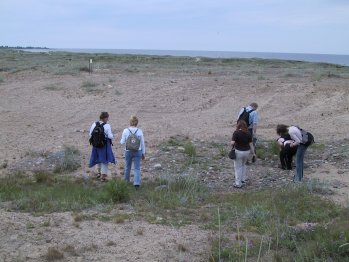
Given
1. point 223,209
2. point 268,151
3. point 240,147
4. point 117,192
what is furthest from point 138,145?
point 268,151

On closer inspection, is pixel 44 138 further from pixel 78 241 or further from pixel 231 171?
pixel 78 241

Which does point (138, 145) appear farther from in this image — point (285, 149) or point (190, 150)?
point (285, 149)

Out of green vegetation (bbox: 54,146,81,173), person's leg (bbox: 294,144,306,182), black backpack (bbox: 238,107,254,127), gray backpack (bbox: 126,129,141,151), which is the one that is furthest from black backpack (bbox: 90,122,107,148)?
person's leg (bbox: 294,144,306,182)

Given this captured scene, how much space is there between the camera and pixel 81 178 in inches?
428

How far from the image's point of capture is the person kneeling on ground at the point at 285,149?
11.0 metres

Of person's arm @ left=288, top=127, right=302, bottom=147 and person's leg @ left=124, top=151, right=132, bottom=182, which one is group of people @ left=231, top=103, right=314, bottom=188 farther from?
person's leg @ left=124, top=151, right=132, bottom=182

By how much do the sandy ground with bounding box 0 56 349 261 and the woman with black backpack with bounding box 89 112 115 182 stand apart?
114 centimetres

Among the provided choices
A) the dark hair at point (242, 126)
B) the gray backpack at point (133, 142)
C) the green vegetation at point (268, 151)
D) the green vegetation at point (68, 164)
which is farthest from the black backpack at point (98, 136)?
the green vegetation at point (268, 151)

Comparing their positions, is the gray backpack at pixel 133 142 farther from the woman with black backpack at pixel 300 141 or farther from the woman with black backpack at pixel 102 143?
the woman with black backpack at pixel 300 141

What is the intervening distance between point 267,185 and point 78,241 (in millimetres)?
4978

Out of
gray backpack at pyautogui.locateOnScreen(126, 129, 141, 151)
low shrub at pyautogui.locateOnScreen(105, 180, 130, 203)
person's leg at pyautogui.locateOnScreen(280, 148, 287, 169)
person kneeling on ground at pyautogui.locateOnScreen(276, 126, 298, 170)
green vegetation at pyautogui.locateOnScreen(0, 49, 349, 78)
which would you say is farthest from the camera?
green vegetation at pyautogui.locateOnScreen(0, 49, 349, 78)

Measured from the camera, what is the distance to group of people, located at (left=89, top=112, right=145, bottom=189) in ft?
32.3

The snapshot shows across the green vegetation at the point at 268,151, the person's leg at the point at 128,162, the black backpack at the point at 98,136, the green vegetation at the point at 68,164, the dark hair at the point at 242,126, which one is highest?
the dark hair at the point at 242,126

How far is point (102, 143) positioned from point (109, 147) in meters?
0.24
